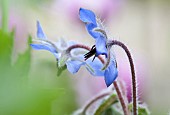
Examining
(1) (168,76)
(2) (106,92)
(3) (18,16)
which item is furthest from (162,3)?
(2) (106,92)

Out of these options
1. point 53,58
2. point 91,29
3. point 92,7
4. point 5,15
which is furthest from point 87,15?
point 92,7

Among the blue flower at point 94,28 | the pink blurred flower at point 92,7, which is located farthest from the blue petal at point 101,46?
the pink blurred flower at point 92,7

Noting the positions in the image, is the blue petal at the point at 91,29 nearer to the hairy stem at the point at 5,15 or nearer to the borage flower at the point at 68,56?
the borage flower at the point at 68,56

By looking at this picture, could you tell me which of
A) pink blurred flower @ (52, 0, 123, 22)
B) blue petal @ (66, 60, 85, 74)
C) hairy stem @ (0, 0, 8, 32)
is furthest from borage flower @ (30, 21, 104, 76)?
pink blurred flower @ (52, 0, 123, 22)

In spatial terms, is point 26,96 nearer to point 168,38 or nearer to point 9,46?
point 9,46

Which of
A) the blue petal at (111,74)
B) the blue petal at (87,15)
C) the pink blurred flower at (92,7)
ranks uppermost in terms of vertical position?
the pink blurred flower at (92,7)

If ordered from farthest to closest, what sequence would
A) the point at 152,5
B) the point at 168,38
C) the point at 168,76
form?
the point at 152,5 → the point at 168,38 → the point at 168,76

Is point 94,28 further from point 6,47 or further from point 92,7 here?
point 92,7
